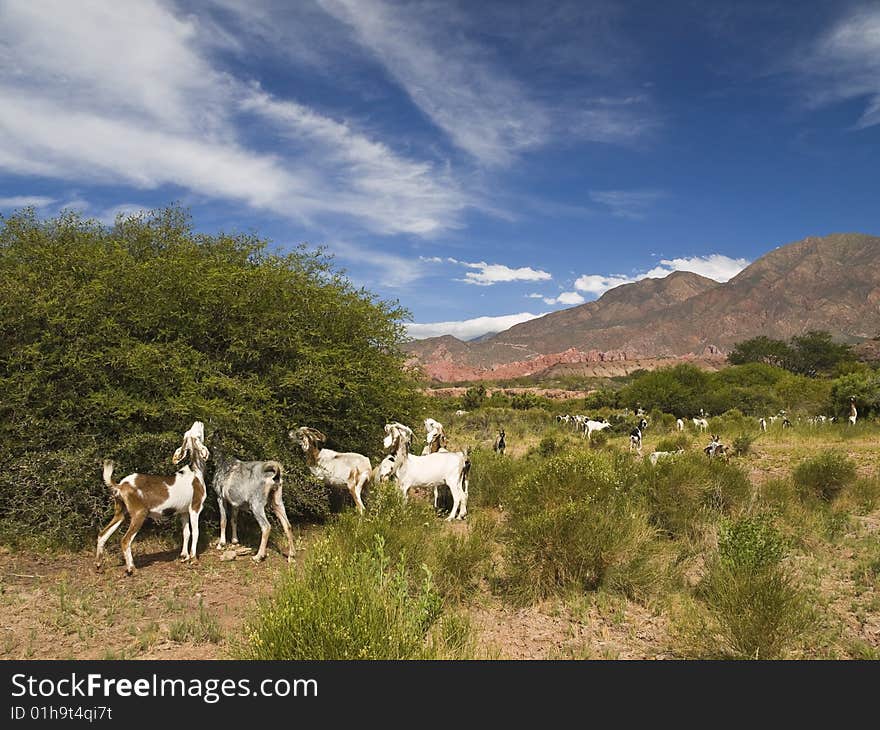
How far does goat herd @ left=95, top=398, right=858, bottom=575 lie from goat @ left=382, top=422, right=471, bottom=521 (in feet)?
0.06

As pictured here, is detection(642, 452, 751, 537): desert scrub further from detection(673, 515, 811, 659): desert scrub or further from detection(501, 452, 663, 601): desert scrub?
detection(673, 515, 811, 659): desert scrub

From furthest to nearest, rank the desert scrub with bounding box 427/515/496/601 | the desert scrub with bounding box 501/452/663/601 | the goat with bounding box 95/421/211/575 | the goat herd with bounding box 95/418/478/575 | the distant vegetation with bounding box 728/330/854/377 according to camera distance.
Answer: the distant vegetation with bounding box 728/330/854/377, the goat herd with bounding box 95/418/478/575, the goat with bounding box 95/421/211/575, the desert scrub with bounding box 501/452/663/601, the desert scrub with bounding box 427/515/496/601

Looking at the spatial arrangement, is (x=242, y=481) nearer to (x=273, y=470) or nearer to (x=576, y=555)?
(x=273, y=470)

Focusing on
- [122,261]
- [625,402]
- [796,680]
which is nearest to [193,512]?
[122,261]

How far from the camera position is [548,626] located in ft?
18.8

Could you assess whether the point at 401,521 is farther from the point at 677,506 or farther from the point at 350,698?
the point at 677,506

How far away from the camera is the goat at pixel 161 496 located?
6.71 meters

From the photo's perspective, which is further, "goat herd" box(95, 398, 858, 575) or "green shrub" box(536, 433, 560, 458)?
"green shrub" box(536, 433, 560, 458)

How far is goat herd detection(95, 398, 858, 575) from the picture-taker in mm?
6820

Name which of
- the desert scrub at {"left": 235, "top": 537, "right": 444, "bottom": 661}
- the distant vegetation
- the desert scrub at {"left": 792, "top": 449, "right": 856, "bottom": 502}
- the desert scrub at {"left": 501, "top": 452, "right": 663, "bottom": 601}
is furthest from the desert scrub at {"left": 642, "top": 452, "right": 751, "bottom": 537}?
the distant vegetation

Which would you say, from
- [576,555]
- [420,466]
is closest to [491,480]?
[420,466]

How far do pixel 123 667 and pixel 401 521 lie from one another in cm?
398

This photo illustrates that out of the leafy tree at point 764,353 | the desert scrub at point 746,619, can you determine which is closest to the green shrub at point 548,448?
the desert scrub at point 746,619

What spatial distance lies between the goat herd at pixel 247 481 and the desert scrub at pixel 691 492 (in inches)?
142
